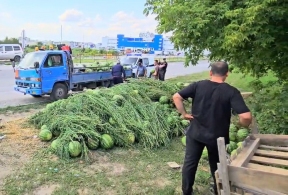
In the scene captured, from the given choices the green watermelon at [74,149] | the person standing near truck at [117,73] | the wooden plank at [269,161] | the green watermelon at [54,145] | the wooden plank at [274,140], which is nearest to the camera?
the wooden plank at [269,161]

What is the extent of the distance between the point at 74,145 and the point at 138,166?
1.24m

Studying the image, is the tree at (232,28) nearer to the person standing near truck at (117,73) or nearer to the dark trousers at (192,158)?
the dark trousers at (192,158)

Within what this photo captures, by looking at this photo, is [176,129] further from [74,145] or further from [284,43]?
[284,43]

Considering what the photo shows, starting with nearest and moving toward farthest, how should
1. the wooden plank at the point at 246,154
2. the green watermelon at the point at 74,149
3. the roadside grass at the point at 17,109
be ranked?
1. the wooden plank at the point at 246,154
2. the green watermelon at the point at 74,149
3. the roadside grass at the point at 17,109

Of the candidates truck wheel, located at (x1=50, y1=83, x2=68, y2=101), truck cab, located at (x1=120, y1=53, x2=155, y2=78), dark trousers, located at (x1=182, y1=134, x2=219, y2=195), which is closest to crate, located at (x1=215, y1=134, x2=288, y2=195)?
dark trousers, located at (x1=182, y1=134, x2=219, y2=195)

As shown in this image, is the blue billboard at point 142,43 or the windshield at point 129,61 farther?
the blue billboard at point 142,43

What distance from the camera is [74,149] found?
595cm

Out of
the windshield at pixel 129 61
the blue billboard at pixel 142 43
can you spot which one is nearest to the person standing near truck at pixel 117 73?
the windshield at pixel 129 61

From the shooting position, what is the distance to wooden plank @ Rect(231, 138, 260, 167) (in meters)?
3.04

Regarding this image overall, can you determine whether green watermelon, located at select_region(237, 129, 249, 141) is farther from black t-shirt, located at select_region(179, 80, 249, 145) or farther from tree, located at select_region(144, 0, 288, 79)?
black t-shirt, located at select_region(179, 80, 249, 145)

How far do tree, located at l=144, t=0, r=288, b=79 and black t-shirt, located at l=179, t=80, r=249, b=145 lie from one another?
3.83 feet

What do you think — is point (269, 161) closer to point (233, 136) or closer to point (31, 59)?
point (233, 136)

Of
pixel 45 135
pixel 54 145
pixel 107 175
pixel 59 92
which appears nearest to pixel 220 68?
pixel 107 175

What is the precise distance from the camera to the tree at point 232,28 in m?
4.86
